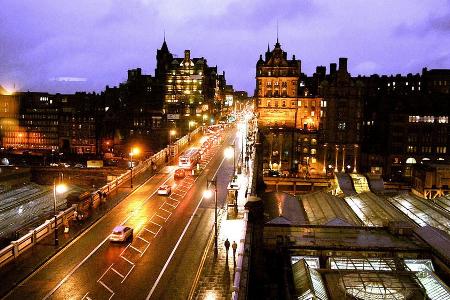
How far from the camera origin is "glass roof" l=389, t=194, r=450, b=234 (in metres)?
53.0

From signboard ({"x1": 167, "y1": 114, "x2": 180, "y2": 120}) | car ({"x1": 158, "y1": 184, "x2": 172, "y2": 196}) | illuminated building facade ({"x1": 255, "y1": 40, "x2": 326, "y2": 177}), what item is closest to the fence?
car ({"x1": 158, "y1": 184, "x2": 172, "y2": 196})

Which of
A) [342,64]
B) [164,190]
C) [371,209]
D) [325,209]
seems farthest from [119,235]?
[342,64]

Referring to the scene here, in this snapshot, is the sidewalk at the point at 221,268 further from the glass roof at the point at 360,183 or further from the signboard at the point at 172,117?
the signboard at the point at 172,117

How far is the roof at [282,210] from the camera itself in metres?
50.7

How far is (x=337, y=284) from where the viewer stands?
35.8 metres

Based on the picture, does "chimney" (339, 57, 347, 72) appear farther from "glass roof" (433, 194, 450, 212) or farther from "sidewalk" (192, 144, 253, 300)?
"sidewalk" (192, 144, 253, 300)

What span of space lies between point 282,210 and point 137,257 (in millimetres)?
24595

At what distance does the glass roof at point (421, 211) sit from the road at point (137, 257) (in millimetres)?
22793

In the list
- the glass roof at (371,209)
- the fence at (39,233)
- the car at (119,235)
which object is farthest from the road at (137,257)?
the glass roof at (371,209)

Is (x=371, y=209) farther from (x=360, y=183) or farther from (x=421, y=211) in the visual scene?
(x=360, y=183)

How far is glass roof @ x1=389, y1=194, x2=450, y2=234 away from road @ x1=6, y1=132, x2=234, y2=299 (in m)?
22.8

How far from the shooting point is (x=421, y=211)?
190 ft

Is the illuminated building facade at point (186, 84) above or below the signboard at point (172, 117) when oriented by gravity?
above

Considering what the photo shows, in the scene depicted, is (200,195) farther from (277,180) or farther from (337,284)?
(277,180)
